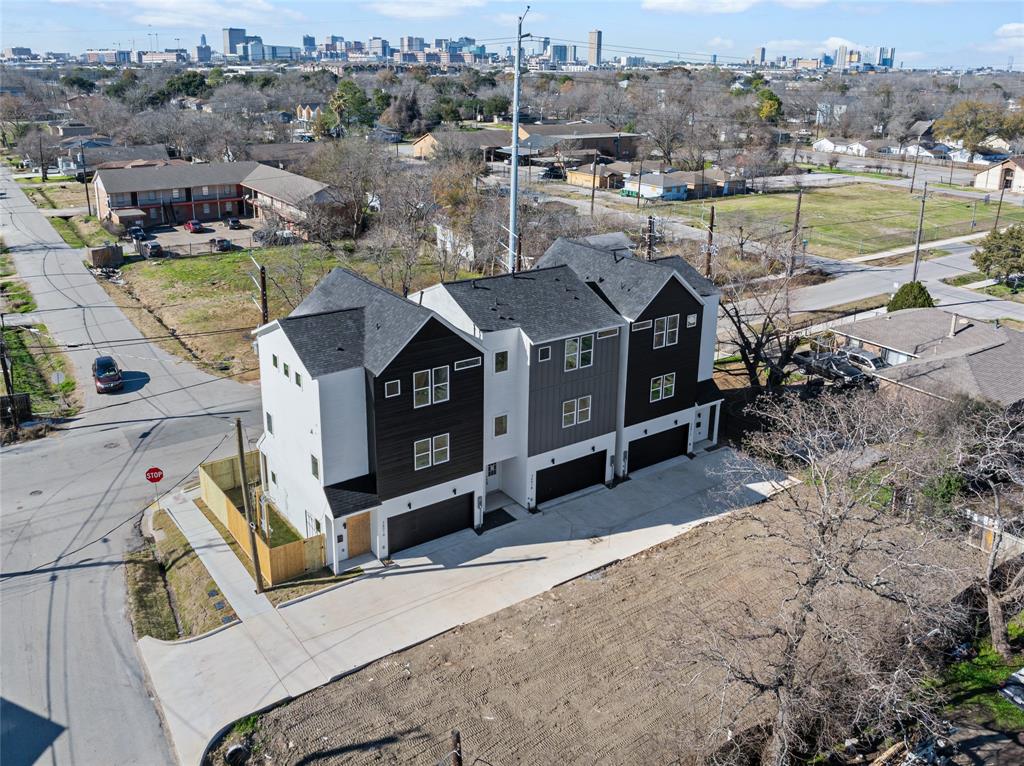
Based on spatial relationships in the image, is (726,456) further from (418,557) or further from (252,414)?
(252,414)

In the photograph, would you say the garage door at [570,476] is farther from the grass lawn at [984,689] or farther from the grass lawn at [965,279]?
the grass lawn at [965,279]

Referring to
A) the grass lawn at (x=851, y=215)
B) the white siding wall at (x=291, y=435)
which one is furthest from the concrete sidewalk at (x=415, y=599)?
the grass lawn at (x=851, y=215)

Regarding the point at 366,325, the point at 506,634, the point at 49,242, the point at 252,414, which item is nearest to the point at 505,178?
the point at 49,242

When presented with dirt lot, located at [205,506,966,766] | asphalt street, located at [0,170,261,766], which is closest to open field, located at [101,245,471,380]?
asphalt street, located at [0,170,261,766]

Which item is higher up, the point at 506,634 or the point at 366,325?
the point at 366,325

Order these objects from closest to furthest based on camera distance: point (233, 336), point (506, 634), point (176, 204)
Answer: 1. point (506, 634)
2. point (233, 336)
3. point (176, 204)
